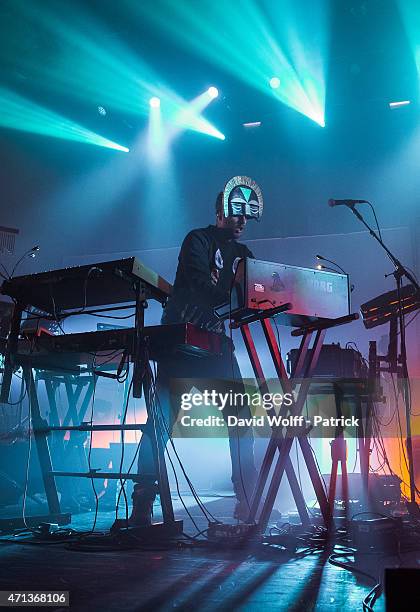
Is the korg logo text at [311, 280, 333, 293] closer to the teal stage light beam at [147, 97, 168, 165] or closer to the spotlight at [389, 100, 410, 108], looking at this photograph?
the spotlight at [389, 100, 410, 108]

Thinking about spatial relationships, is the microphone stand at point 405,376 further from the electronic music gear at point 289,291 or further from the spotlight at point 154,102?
the spotlight at point 154,102

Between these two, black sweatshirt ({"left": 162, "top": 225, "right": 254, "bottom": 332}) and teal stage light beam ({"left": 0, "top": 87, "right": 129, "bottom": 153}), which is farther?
teal stage light beam ({"left": 0, "top": 87, "right": 129, "bottom": 153})

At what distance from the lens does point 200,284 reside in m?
2.76

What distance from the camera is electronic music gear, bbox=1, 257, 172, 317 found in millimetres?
2301

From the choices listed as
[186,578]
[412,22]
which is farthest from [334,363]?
[412,22]

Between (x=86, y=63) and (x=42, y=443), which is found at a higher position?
(x=86, y=63)

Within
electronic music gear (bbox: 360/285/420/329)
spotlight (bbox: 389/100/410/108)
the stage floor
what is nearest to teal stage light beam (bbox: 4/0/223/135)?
spotlight (bbox: 389/100/410/108)

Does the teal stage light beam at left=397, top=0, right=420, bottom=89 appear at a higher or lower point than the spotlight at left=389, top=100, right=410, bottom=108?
higher

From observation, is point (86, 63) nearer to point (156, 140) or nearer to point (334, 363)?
point (156, 140)

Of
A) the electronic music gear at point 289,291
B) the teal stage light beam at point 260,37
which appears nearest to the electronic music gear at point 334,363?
the electronic music gear at point 289,291

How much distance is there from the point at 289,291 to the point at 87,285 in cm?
95

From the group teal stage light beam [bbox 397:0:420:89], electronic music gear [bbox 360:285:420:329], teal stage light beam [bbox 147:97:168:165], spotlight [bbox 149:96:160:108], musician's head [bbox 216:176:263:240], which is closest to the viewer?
musician's head [bbox 216:176:263:240]

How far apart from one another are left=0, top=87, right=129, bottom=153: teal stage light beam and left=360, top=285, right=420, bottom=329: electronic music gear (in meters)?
4.57

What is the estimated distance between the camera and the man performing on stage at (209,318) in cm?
241
